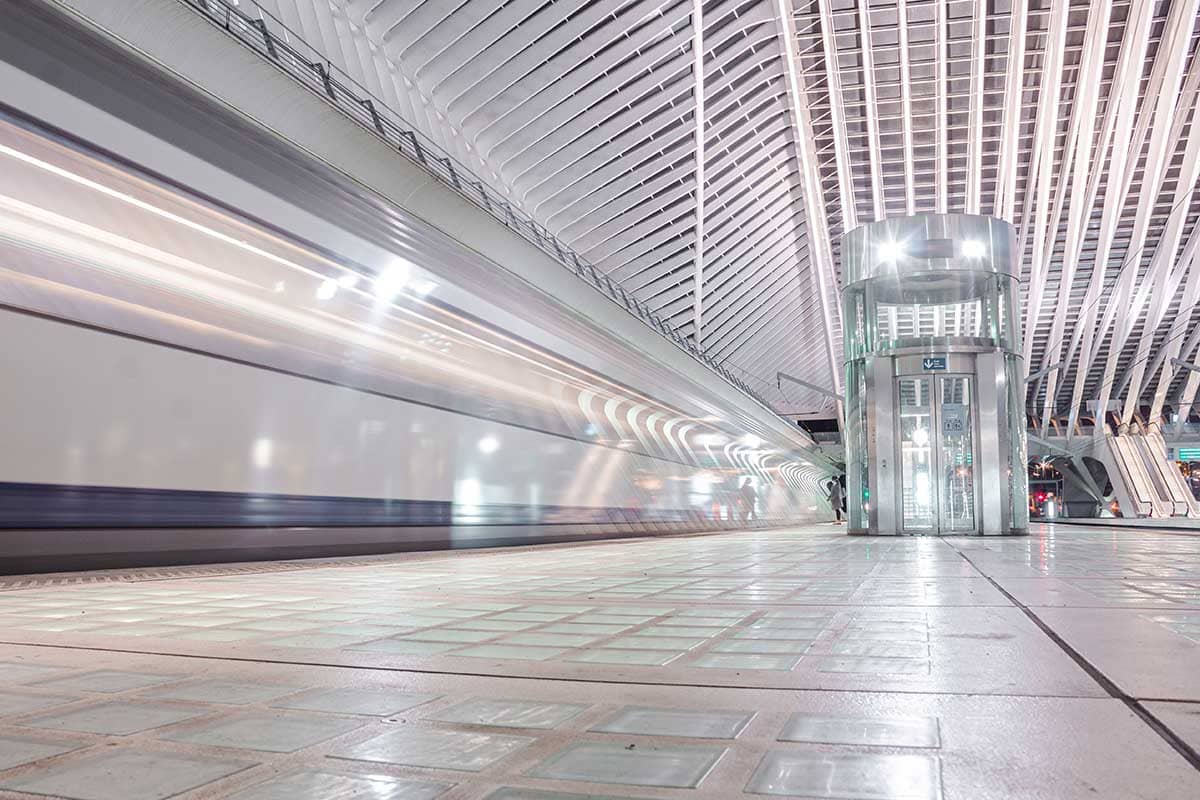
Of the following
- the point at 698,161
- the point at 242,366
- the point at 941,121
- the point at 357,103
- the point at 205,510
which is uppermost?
the point at 941,121

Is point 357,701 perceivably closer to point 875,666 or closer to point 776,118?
point 875,666

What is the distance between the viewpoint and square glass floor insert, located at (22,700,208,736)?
148cm

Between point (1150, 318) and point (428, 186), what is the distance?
4442 centimetres

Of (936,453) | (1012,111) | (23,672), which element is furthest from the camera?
(1012,111)

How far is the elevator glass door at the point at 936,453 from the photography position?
13.2m

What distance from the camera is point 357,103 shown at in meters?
13.2

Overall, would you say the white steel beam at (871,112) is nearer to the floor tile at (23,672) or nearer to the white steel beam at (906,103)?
the white steel beam at (906,103)

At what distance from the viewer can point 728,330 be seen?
1554 inches

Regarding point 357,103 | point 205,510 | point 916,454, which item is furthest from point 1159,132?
point 205,510

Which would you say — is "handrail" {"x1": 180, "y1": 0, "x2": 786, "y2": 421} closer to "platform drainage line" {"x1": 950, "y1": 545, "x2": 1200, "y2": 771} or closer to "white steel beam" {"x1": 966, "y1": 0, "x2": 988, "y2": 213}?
"platform drainage line" {"x1": 950, "y1": 545, "x2": 1200, "y2": 771}

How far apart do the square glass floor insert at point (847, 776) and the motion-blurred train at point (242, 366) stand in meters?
4.28

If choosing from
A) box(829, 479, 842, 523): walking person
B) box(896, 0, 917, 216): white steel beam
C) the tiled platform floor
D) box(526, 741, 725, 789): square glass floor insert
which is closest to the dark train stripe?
the tiled platform floor

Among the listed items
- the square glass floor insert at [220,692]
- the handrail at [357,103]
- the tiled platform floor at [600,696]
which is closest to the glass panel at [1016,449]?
the handrail at [357,103]

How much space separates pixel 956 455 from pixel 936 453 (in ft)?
0.90
